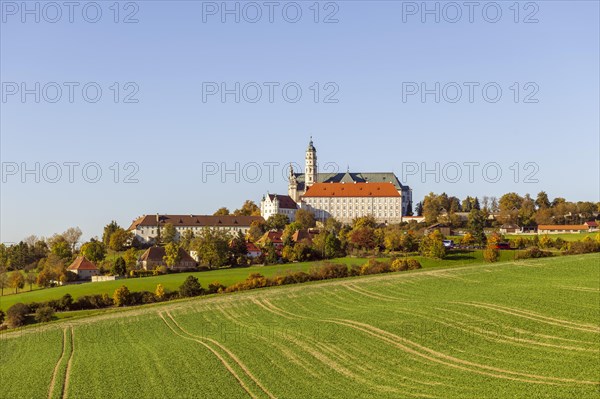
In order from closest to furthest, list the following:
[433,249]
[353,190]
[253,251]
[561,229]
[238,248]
A: [433,249] → [238,248] → [253,251] → [561,229] → [353,190]

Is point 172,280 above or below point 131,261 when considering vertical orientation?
below

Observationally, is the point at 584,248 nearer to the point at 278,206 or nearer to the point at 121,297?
the point at 121,297

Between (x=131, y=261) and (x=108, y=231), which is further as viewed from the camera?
(x=108, y=231)

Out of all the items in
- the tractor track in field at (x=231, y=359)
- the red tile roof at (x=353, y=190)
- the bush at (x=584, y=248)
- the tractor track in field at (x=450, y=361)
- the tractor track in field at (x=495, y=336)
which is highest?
the red tile roof at (x=353, y=190)

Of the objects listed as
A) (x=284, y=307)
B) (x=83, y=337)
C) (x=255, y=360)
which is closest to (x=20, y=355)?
(x=83, y=337)

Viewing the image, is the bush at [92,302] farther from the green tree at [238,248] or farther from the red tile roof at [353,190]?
the red tile roof at [353,190]

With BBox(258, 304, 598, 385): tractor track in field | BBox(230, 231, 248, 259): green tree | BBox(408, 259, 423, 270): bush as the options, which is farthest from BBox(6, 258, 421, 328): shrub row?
BBox(258, 304, 598, 385): tractor track in field

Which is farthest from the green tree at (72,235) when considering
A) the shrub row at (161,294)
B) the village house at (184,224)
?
the shrub row at (161,294)

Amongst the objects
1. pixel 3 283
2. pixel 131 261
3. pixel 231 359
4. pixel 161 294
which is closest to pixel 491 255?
pixel 161 294
